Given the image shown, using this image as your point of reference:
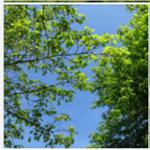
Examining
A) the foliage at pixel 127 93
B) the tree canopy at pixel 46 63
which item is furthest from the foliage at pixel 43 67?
the foliage at pixel 127 93

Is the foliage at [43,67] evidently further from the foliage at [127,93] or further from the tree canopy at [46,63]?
the foliage at [127,93]

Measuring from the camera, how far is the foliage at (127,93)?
602cm

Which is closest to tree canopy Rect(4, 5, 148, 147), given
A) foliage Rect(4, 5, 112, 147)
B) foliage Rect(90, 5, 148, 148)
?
foliage Rect(4, 5, 112, 147)

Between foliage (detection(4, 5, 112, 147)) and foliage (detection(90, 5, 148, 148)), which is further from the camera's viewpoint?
foliage (detection(90, 5, 148, 148))

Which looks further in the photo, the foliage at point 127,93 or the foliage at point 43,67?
the foliage at point 127,93

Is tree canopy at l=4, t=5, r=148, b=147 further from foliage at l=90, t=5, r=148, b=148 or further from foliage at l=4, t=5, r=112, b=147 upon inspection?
foliage at l=90, t=5, r=148, b=148

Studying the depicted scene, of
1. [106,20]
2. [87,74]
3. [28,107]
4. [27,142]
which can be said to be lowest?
[27,142]

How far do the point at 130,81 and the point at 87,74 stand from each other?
1809 millimetres

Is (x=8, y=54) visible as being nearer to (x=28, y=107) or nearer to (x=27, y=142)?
(x=28, y=107)

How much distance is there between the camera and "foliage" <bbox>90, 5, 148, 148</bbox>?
6.02 meters

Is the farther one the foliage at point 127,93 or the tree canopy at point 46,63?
the foliage at point 127,93

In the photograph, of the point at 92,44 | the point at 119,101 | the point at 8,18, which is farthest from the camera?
the point at 119,101

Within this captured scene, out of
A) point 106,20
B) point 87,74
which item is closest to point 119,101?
point 87,74

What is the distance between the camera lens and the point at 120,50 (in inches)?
194
